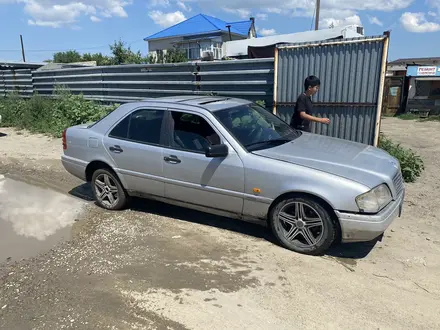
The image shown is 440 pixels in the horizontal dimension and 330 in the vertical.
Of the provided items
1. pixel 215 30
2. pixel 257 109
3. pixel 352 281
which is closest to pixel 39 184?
pixel 257 109

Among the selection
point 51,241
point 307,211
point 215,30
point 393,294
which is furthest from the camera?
point 215,30

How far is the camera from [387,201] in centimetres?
365

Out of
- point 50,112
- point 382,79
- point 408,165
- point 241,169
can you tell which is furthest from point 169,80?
point 241,169

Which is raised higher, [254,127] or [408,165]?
[254,127]

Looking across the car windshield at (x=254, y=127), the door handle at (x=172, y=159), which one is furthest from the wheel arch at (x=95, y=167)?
the car windshield at (x=254, y=127)

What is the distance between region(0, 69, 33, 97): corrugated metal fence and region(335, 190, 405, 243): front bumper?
14.9 metres

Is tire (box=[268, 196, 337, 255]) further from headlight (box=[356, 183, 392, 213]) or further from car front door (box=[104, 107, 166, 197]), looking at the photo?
car front door (box=[104, 107, 166, 197])

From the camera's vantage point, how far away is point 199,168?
4.28m

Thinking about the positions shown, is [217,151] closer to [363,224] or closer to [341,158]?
[341,158]

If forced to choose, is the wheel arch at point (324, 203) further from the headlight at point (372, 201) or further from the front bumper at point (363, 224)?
the headlight at point (372, 201)

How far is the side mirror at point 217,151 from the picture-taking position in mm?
3992

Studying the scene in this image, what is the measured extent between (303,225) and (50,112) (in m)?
11.4

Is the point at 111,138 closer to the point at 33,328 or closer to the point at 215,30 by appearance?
the point at 33,328

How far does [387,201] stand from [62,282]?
3237 millimetres
